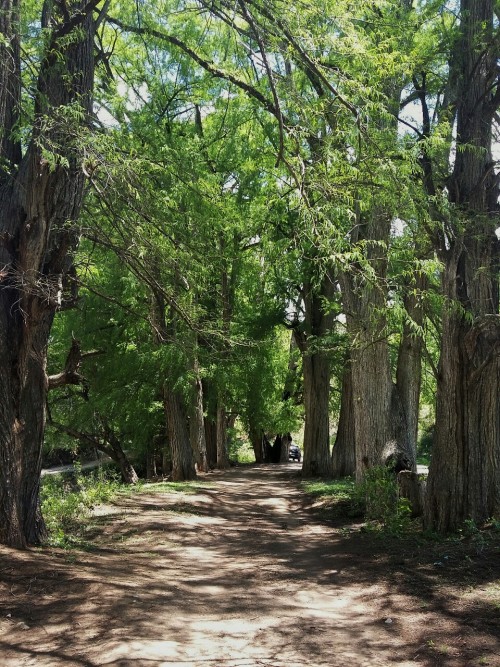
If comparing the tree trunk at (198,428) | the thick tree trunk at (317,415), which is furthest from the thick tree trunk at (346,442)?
the tree trunk at (198,428)

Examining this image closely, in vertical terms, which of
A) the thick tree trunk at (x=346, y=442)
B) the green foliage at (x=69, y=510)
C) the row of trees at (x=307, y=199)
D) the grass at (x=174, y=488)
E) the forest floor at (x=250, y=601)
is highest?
the row of trees at (x=307, y=199)

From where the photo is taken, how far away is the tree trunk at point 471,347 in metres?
9.27

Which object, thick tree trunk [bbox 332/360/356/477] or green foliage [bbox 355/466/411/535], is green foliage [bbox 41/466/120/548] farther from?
thick tree trunk [bbox 332/360/356/477]

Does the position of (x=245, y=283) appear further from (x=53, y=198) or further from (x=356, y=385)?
(x=53, y=198)

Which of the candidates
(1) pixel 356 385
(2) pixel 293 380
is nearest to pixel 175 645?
(1) pixel 356 385

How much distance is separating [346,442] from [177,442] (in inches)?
216

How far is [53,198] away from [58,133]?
2.98ft

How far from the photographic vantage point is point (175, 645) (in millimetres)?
5105

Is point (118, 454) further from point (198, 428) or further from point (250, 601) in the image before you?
point (250, 601)

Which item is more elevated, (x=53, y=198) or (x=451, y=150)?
(x=451, y=150)

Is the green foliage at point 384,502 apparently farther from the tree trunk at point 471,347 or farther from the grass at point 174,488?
the grass at point 174,488

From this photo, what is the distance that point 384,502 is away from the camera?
11047 millimetres

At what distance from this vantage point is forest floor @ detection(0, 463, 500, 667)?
16.1 feet

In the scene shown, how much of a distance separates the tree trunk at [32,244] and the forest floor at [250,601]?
1050mm
